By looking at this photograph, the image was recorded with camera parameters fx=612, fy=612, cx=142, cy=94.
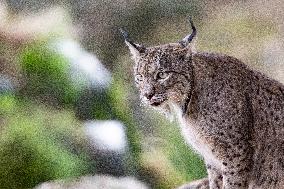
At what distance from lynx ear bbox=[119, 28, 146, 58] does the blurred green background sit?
25 mm

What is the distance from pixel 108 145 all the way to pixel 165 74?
0.38 m

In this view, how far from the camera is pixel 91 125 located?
2111 millimetres

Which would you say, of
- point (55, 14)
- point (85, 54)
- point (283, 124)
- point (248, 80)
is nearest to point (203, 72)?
point (248, 80)

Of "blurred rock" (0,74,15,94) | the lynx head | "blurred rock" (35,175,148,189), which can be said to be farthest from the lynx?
"blurred rock" (0,74,15,94)

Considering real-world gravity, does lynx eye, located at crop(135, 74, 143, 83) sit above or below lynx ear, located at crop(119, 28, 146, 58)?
below

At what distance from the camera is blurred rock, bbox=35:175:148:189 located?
2.10 metres

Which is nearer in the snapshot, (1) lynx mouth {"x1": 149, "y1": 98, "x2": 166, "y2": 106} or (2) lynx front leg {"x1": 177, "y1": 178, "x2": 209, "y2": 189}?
(1) lynx mouth {"x1": 149, "y1": 98, "x2": 166, "y2": 106}

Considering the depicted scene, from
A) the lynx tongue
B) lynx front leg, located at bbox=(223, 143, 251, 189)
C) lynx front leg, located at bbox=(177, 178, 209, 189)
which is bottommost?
lynx front leg, located at bbox=(223, 143, 251, 189)

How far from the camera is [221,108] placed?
189 centimetres

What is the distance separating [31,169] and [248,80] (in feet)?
2.61

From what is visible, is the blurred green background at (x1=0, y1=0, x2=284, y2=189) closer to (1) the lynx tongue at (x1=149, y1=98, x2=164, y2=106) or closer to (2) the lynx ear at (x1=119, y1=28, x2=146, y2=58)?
(2) the lynx ear at (x1=119, y1=28, x2=146, y2=58)

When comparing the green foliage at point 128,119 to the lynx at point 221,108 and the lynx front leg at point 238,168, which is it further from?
the lynx front leg at point 238,168

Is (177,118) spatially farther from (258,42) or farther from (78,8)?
(78,8)

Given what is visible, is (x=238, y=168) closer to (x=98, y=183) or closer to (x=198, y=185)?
(x=198, y=185)
